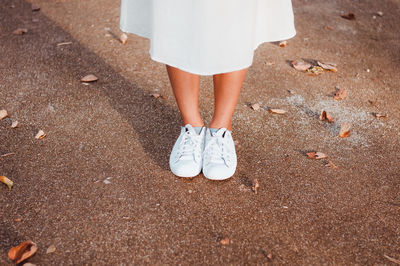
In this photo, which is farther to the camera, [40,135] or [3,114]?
[3,114]

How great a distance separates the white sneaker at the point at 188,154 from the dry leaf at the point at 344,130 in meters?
0.91

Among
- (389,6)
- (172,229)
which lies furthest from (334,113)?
(389,6)

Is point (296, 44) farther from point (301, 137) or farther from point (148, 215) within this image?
point (148, 215)

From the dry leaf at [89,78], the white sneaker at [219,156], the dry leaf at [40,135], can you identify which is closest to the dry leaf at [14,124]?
the dry leaf at [40,135]

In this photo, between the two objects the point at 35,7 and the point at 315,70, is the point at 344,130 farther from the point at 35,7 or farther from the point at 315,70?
the point at 35,7

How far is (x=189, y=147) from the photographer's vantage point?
2021 mm

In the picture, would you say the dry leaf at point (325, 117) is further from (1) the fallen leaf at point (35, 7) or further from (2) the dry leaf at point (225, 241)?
(1) the fallen leaf at point (35, 7)

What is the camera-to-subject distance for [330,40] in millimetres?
3369

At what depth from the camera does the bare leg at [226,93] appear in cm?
191

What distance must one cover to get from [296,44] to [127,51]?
1.49 metres

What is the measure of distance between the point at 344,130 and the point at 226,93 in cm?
89

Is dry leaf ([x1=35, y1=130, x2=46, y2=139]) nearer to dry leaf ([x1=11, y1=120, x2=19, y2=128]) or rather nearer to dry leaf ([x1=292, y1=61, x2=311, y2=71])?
dry leaf ([x1=11, y1=120, x2=19, y2=128])

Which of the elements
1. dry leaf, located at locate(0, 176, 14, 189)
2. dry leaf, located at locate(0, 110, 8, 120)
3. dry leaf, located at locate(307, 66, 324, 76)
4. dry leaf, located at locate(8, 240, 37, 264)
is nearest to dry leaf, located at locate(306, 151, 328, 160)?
dry leaf, located at locate(307, 66, 324, 76)

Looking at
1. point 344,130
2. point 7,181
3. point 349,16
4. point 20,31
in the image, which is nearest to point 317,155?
point 344,130
